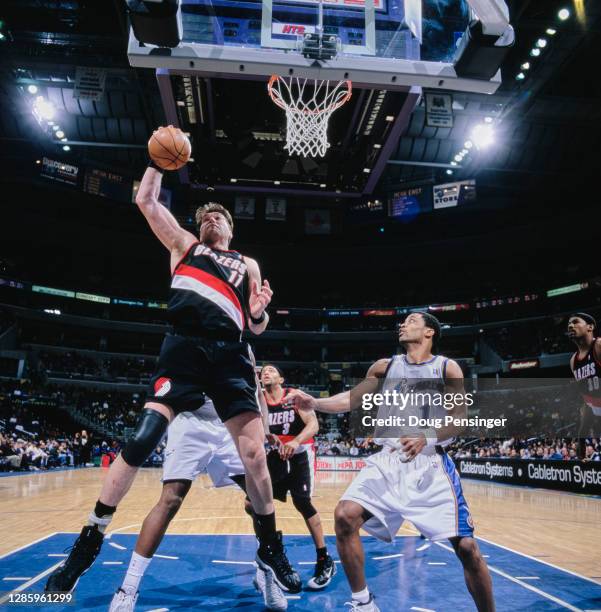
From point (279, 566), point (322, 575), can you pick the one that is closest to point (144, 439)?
point (279, 566)

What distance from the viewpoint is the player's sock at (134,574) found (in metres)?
3.07

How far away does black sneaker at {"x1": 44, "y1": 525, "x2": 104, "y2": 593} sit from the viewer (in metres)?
2.87

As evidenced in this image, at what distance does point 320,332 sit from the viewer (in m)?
38.8

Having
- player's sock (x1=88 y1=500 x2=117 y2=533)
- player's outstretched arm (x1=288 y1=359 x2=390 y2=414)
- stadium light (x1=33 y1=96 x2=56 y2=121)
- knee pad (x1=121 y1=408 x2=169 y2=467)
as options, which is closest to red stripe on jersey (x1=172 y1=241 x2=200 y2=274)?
knee pad (x1=121 y1=408 x2=169 y2=467)

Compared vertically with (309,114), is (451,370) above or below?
below

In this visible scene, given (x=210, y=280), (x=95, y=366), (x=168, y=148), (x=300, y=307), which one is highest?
(x=300, y=307)

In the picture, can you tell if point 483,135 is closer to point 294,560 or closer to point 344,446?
point 344,446

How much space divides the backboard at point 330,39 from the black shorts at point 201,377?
14.7 feet

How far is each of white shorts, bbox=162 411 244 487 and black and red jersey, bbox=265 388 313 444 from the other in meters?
1.12

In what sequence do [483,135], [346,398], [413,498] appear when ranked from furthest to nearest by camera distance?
[483,135] → [346,398] → [413,498]

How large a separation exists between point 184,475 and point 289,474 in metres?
1.83

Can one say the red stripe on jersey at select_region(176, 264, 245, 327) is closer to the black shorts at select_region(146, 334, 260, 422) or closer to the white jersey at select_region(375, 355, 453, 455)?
the black shorts at select_region(146, 334, 260, 422)

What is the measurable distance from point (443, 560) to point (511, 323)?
31043 mm

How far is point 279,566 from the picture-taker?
352 centimetres
